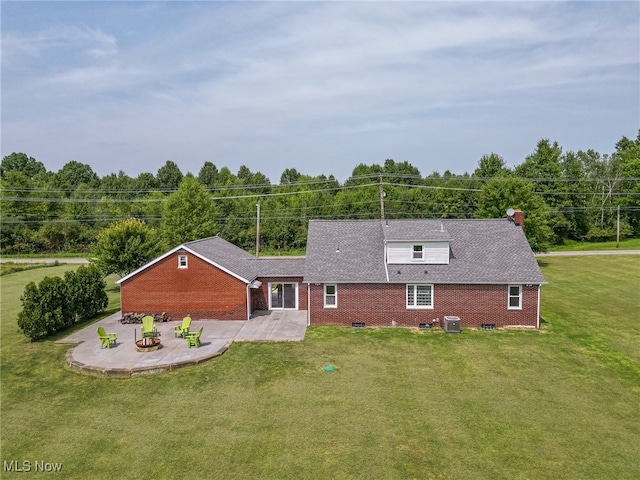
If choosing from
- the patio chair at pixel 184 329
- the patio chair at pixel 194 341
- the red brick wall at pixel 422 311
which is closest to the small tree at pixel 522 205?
the red brick wall at pixel 422 311

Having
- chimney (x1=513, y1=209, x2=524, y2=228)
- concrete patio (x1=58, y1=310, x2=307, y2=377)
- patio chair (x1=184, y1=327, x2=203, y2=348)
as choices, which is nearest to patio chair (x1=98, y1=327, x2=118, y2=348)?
concrete patio (x1=58, y1=310, x2=307, y2=377)

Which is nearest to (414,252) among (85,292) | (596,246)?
(85,292)

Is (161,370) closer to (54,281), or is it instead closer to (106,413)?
(106,413)

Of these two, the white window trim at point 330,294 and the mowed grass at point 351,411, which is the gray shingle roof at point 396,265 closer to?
the white window trim at point 330,294

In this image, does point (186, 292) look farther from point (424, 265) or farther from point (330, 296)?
point (424, 265)

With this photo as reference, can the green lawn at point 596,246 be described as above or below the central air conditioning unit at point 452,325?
above

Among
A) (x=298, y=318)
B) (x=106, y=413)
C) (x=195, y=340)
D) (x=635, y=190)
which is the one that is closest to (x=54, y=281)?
(x=195, y=340)
